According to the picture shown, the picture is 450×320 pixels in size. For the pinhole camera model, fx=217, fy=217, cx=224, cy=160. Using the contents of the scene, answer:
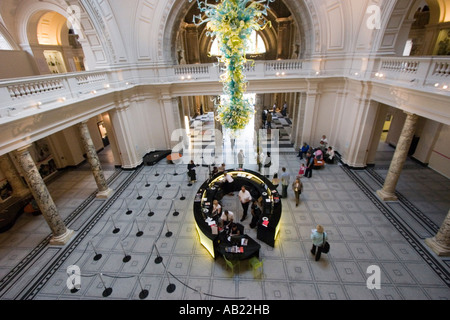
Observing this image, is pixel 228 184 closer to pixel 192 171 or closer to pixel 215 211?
pixel 215 211

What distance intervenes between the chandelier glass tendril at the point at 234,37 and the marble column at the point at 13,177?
31.3 feet

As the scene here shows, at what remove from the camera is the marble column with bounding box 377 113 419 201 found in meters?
7.34

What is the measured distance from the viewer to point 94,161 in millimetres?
8898

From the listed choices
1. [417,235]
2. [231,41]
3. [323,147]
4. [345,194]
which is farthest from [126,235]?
[323,147]

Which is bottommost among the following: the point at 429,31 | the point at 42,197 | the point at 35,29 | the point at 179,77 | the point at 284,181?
the point at 284,181

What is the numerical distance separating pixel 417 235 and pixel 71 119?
11816 mm

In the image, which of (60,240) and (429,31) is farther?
(429,31)

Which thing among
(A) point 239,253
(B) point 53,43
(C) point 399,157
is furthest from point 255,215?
(B) point 53,43

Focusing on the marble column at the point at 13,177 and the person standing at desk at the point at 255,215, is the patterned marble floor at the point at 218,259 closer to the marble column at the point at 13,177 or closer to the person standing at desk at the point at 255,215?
the person standing at desk at the point at 255,215

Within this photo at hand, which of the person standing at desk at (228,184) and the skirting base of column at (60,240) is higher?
the person standing at desk at (228,184)

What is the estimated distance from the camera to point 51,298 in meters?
5.51

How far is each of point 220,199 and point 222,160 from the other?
3.67m

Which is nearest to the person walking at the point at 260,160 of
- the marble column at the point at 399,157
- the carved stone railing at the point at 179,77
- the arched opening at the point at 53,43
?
the carved stone railing at the point at 179,77

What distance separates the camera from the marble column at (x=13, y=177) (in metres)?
9.17
